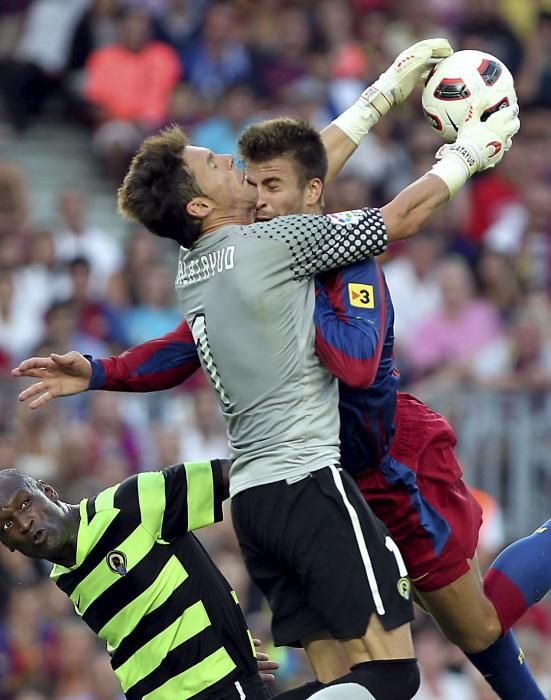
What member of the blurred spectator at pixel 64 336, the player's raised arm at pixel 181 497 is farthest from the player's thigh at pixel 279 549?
the blurred spectator at pixel 64 336

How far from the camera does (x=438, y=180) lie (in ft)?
17.8

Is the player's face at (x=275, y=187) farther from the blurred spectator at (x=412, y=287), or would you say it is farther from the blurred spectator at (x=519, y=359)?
the blurred spectator at (x=412, y=287)

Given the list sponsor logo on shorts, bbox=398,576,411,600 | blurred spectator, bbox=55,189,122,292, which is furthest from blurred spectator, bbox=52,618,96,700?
sponsor logo on shorts, bbox=398,576,411,600

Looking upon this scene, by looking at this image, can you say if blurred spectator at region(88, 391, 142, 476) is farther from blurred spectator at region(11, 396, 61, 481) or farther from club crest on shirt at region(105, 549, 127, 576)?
club crest on shirt at region(105, 549, 127, 576)

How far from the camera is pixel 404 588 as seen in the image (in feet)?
17.3

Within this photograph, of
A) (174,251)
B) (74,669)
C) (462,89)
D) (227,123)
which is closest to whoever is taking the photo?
(462,89)

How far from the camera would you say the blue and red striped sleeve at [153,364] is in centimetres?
589

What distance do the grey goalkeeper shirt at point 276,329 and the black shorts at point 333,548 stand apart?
0.06m

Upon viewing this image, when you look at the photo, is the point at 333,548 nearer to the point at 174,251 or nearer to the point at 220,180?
the point at 220,180

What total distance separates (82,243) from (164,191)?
5.91m

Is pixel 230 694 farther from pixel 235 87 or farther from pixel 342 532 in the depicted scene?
pixel 235 87

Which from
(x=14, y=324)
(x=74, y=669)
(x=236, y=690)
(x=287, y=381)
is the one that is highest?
(x=287, y=381)

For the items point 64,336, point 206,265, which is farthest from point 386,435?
point 64,336

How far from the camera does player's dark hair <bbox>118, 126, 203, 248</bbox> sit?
538 cm
